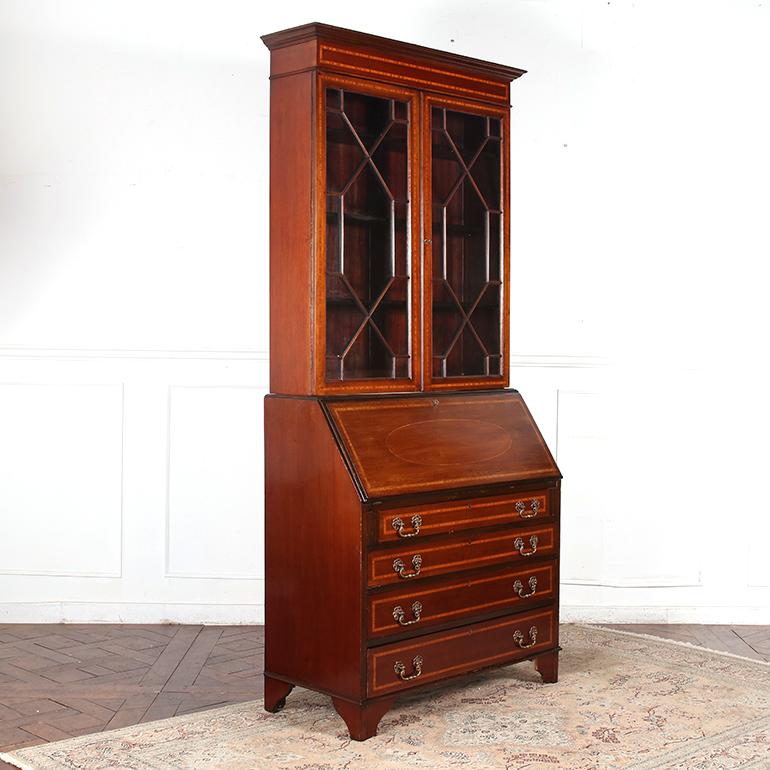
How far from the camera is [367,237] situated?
12.4 ft

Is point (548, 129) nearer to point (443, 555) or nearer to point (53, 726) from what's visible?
point (443, 555)

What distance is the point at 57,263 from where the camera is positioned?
16.2 feet

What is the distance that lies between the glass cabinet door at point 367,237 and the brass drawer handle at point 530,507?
0.58 meters

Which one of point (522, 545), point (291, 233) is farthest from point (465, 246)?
point (522, 545)

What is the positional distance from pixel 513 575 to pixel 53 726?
1.56 meters

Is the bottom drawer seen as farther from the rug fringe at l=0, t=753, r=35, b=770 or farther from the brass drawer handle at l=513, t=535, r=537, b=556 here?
the rug fringe at l=0, t=753, r=35, b=770

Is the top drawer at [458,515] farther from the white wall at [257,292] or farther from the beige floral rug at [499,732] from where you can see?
the white wall at [257,292]

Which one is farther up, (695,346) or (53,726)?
(695,346)

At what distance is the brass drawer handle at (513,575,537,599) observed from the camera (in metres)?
3.92

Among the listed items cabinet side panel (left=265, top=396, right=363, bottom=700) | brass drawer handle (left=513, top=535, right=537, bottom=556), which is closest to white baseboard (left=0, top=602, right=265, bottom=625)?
cabinet side panel (left=265, top=396, right=363, bottom=700)

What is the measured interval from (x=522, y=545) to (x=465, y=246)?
1.05m

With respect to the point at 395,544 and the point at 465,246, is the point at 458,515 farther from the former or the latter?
the point at 465,246

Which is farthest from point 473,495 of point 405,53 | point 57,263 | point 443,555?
point 57,263

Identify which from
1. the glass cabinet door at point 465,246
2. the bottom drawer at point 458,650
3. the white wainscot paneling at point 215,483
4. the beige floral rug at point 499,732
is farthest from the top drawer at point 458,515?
the white wainscot paneling at point 215,483
